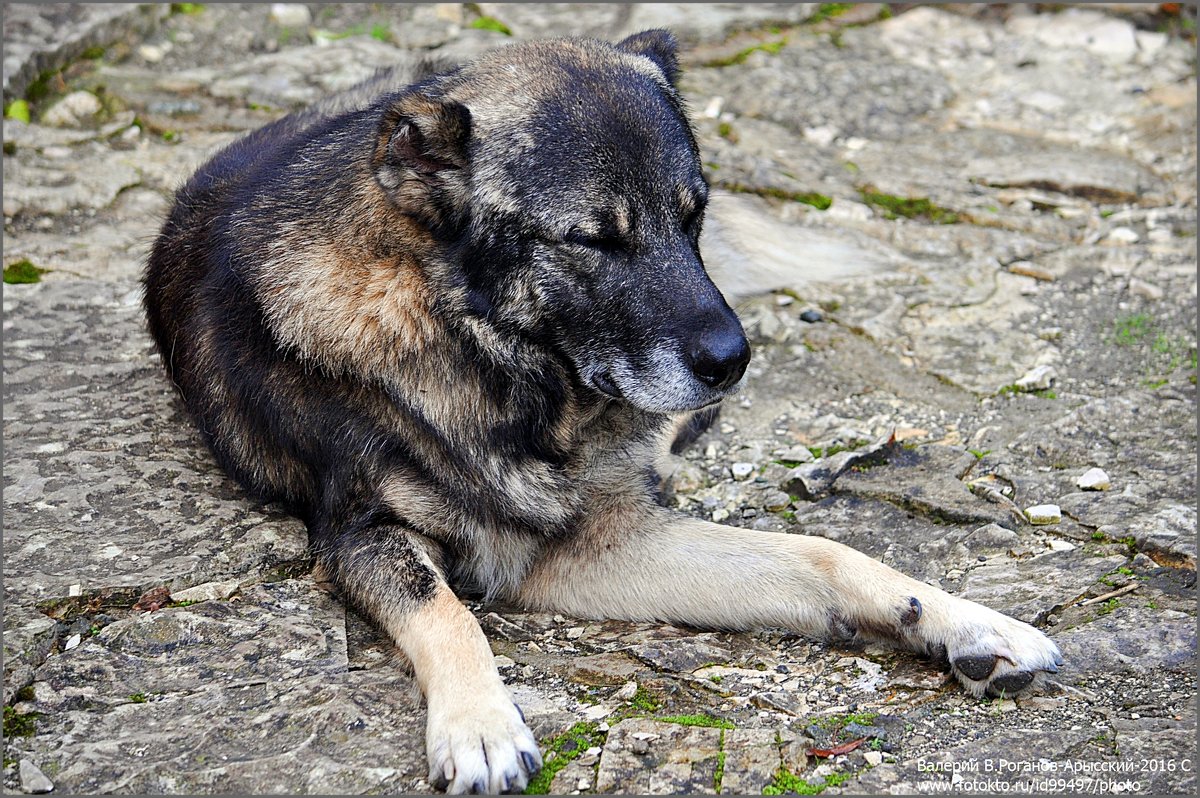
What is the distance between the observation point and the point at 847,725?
3.24 metres

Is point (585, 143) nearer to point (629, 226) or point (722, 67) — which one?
point (629, 226)

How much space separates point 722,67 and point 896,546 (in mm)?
4482

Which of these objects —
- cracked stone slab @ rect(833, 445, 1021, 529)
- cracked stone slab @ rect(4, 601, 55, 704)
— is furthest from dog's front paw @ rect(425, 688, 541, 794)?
cracked stone slab @ rect(833, 445, 1021, 529)

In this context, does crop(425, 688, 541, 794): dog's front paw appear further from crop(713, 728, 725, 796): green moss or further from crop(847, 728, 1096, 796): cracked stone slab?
crop(847, 728, 1096, 796): cracked stone slab

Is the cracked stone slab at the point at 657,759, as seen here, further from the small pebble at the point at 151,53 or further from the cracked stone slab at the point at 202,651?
A: the small pebble at the point at 151,53

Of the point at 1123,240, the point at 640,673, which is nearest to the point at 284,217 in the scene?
the point at 640,673

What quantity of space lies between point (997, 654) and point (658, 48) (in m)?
2.44

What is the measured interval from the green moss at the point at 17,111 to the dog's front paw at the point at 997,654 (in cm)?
580

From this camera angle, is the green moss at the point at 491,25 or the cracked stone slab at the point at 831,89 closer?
the cracked stone slab at the point at 831,89

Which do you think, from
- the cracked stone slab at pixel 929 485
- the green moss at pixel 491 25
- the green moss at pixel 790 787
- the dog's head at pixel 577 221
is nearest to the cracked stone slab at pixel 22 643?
the dog's head at pixel 577 221

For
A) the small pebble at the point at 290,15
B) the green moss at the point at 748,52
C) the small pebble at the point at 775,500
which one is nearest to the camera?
the small pebble at the point at 775,500

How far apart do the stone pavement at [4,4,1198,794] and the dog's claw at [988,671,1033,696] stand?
0.05m

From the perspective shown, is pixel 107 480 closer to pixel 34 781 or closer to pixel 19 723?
pixel 19 723

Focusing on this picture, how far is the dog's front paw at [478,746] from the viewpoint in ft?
9.84
